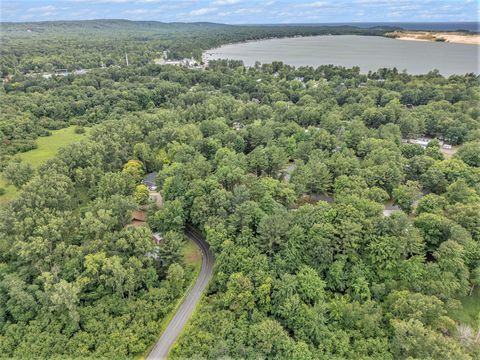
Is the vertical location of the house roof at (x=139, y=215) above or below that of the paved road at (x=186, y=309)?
above

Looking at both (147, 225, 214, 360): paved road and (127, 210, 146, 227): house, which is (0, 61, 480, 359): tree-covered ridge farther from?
(127, 210, 146, 227): house

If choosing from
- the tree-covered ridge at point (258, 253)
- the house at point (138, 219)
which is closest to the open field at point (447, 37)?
the tree-covered ridge at point (258, 253)

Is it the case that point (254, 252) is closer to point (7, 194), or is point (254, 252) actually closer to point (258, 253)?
point (258, 253)

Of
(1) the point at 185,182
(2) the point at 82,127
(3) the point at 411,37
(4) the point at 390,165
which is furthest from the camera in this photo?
(3) the point at 411,37

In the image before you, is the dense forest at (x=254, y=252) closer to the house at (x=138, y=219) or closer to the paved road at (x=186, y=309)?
the paved road at (x=186, y=309)

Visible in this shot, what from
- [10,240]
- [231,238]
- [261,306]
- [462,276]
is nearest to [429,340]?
[462,276]

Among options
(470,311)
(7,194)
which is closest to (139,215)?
(7,194)

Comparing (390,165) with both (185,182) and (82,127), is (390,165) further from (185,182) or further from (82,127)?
(82,127)
